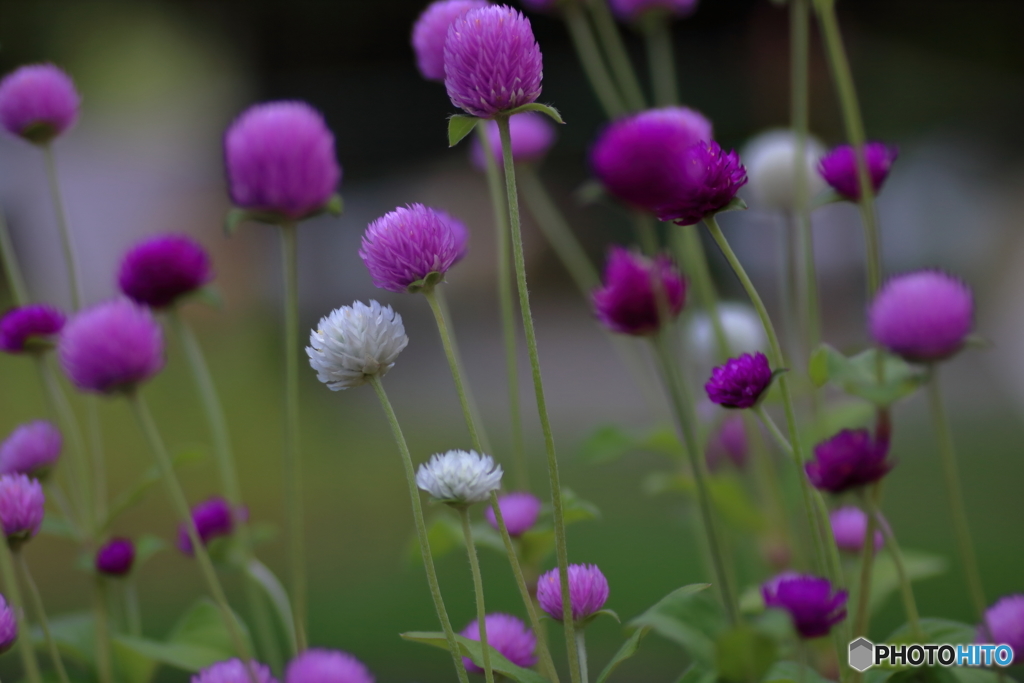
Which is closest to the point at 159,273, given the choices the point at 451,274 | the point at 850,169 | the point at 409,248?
the point at 409,248

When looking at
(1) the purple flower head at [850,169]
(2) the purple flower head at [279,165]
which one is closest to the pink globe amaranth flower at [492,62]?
(2) the purple flower head at [279,165]

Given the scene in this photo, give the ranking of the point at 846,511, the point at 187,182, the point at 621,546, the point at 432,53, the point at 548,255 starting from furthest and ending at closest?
the point at 548,255 → the point at 187,182 → the point at 621,546 → the point at 846,511 → the point at 432,53

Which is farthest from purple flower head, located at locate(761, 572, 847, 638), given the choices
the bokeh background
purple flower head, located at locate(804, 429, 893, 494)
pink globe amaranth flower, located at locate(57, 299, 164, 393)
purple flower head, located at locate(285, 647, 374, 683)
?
the bokeh background

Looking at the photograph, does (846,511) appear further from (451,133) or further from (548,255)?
(548,255)

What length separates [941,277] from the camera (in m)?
0.46

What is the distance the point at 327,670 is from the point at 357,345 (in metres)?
0.15

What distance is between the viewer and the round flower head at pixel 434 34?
0.57 metres

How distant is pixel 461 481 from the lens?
0.41 metres

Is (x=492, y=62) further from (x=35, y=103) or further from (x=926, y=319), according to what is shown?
(x=35, y=103)

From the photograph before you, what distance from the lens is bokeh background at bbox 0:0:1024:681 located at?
70.9 inches

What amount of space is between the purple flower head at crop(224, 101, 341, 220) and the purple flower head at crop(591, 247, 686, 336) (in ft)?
0.63

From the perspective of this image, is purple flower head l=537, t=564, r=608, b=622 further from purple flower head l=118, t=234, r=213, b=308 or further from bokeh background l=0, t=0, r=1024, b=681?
bokeh background l=0, t=0, r=1024, b=681

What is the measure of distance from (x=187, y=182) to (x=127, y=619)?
3.73m

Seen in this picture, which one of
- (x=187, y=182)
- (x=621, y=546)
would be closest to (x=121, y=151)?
(x=187, y=182)
